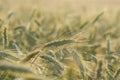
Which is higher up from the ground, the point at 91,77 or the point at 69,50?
the point at 69,50

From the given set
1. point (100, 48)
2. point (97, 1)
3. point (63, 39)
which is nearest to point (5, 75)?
point (63, 39)

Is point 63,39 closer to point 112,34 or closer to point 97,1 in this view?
point 112,34

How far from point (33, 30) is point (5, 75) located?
1577 mm

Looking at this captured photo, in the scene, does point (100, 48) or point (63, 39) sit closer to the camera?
point (63, 39)

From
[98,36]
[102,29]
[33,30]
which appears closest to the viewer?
[33,30]

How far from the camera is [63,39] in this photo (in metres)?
1.90

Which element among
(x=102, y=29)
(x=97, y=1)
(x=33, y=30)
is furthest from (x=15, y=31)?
(x=97, y=1)

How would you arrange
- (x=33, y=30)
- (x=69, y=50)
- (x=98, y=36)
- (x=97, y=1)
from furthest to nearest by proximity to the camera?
1. (x=97, y=1)
2. (x=98, y=36)
3. (x=33, y=30)
4. (x=69, y=50)

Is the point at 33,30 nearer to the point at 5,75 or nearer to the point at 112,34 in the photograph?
the point at 112,34

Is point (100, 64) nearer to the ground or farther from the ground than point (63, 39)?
nearer to the ground

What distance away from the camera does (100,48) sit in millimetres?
3062

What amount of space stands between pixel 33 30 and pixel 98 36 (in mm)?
1262

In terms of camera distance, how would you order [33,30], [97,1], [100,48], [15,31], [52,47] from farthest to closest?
1. [97,1]
2. [33,30]
3. [15,31]
4. [100,48]
5. [52,47]

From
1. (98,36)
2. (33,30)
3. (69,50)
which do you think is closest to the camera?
(69,50)
